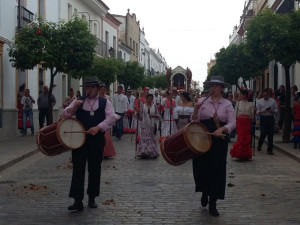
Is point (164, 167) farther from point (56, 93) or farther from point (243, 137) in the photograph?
point (56, 93)

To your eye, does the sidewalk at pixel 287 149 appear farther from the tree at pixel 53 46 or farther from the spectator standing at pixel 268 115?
the tree at pixel 53 46

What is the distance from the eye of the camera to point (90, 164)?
24.6ft

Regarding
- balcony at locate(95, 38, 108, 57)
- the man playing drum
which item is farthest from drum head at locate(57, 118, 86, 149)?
balcony at locate(95, 38, 108, 57)

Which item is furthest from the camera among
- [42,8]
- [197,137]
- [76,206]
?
[42,8]

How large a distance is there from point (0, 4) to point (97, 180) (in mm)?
13086

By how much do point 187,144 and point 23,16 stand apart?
16.1 m

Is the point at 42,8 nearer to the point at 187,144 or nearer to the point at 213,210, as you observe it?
the point at 187,144

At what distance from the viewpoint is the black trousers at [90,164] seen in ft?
24.0

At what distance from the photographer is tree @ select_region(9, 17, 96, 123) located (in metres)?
18.9

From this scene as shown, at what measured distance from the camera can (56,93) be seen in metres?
28.0

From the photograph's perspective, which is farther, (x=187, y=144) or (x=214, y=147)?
(x=214, y=147)

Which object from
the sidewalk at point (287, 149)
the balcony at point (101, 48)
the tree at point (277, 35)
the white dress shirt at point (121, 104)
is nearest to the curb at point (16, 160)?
the white dress shirt at point (121, 104)

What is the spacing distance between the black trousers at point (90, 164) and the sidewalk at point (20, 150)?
4.74 metres

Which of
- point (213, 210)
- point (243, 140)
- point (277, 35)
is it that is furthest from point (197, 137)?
point (277, 35)
